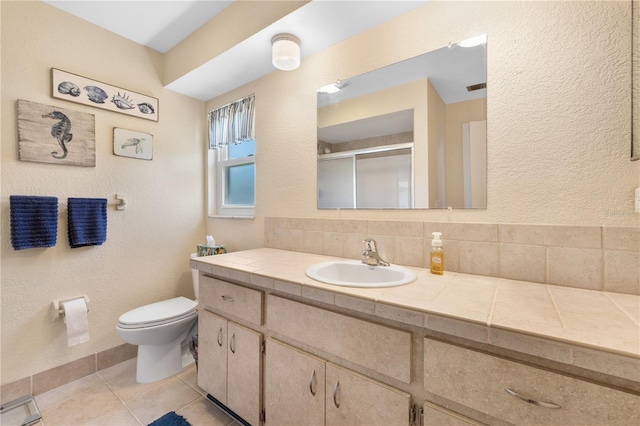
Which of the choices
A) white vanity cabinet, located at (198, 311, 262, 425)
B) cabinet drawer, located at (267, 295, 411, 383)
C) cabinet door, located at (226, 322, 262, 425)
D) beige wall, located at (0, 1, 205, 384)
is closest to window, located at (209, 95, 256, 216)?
beige wall, located at (0, 1, 205, 384)

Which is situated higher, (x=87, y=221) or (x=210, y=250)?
(x=87, y=221)

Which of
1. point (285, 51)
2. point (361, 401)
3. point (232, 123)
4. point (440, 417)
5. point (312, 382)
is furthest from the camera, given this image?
point (232, 123)

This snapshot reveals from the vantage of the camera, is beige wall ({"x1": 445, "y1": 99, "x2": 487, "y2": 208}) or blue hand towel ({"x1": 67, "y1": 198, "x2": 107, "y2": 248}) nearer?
beige wall ({"x1": 445, "y1": 99, "x2": 487, "y2": 208})

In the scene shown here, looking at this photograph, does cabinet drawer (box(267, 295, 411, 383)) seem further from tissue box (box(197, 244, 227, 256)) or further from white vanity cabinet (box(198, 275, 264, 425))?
tissue box (box(197, 244, 227, 256))

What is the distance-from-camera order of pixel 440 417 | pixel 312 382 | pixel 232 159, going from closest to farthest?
pixel 440 417 → pixel 312 382 → pixel 232 159

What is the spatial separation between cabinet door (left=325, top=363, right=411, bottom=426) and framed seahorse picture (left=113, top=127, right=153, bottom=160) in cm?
209

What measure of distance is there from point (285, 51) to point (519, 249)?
1561 mm

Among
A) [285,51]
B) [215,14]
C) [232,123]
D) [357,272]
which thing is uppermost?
[215,14]

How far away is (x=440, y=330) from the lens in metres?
0.75

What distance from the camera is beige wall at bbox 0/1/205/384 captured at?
1.57 meters

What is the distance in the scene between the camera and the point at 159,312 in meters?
1.83

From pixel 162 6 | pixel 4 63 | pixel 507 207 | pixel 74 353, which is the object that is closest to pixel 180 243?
pixel 74 353

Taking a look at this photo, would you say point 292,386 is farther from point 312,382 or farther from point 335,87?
point 335,87

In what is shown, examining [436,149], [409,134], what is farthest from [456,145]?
[409,134]
